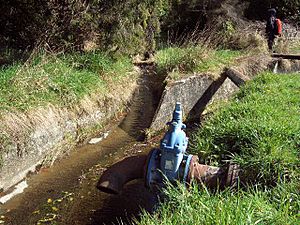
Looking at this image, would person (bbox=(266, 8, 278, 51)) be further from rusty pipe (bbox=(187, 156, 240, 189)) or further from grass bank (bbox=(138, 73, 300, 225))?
rusty pipe (bbox=(187, 156, 240, 189))

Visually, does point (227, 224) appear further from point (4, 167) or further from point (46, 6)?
point (46, 6)

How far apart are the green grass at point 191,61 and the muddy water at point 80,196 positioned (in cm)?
315

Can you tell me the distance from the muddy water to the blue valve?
397 mm

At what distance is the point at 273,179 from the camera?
453cm

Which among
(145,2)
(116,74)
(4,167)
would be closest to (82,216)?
(4,167)

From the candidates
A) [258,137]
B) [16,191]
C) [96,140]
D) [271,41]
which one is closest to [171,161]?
[258,137]

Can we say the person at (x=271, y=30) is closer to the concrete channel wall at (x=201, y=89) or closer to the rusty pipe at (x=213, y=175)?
the concrete channel wall at (x=201, y=89)

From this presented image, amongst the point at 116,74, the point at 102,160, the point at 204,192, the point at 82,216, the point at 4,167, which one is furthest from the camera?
the point at 116,74

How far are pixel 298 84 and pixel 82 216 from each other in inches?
203

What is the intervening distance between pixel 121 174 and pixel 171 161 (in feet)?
2.07

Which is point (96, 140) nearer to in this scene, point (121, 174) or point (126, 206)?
point (126, 206)

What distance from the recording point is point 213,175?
Answer: 4.47 m

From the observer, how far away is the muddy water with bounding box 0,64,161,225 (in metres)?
5.24

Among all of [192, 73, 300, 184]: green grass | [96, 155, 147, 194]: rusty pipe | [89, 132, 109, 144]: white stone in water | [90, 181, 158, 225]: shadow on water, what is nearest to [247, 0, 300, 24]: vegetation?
[192, 73, 300, 184]: green grass
